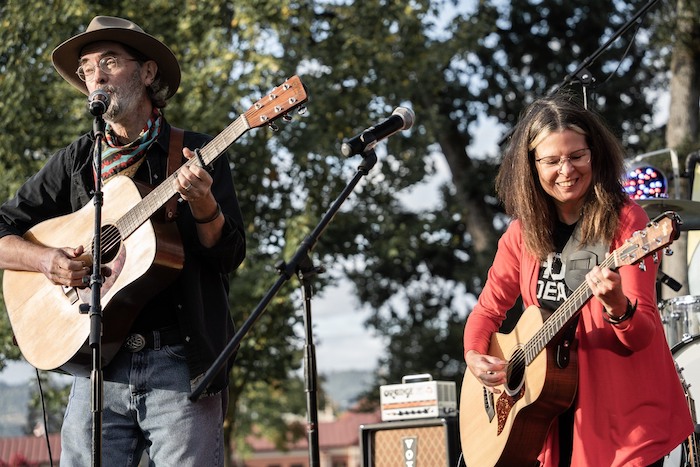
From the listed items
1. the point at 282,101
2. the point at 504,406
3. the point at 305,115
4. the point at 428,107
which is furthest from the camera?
the point at 428,107

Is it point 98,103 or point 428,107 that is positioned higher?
point 428,107

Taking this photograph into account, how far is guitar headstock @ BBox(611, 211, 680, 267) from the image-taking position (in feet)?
9.22

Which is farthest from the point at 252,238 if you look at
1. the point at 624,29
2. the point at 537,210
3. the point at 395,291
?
the point at 537,210

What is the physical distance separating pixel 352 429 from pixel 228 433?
38.6m

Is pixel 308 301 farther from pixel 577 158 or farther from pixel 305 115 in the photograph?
pixel 305 115

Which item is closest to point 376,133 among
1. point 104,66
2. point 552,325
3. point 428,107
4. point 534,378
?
point 552,325

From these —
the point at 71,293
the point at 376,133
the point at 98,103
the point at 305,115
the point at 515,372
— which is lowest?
the point at 515,372

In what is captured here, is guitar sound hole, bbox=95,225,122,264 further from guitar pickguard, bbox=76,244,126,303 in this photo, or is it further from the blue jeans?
the blue jeans

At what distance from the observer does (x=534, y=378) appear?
3256 millimetres

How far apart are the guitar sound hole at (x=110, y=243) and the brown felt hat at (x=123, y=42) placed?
646 millimetres

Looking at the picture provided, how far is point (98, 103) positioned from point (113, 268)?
2.00ft

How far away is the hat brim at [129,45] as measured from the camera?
3.73 m

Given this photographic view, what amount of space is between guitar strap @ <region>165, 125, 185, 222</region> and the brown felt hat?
12.4 inches

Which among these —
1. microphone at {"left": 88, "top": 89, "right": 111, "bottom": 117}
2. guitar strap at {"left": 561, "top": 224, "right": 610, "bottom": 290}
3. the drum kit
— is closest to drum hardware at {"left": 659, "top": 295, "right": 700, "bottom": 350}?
the drum kit
